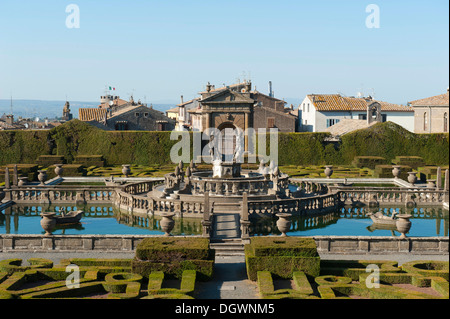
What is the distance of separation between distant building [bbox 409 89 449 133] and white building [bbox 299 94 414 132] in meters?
6.96

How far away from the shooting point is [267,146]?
55375mm

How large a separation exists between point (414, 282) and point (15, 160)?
142 feet

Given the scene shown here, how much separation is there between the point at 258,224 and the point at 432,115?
4821 centimetres

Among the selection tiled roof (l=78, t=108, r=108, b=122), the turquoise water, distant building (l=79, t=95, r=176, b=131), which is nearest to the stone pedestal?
the turquoise water

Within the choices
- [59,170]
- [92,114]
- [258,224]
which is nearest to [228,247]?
[258,224]

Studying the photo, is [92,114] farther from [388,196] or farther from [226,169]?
[388,196]

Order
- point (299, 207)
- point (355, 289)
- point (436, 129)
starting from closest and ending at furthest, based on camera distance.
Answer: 1. point (355, 289)
2. point (299, 207)
3. point (436, 129)

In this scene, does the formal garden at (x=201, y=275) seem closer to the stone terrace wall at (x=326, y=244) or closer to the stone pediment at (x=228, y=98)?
the stone terrace wall at (x=326, y=244)

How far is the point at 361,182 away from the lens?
4441cm

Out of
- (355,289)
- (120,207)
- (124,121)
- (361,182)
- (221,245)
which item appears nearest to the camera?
(355,289)

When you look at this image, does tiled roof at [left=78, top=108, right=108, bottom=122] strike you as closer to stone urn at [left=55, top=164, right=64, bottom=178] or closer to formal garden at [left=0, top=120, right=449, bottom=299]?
formal garden at [left=0, top=120, right=449, bottom=299]

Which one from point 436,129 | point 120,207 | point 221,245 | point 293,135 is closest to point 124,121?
point 293,135

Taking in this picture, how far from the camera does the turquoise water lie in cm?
2869

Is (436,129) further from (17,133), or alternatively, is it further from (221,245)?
(221,245)
